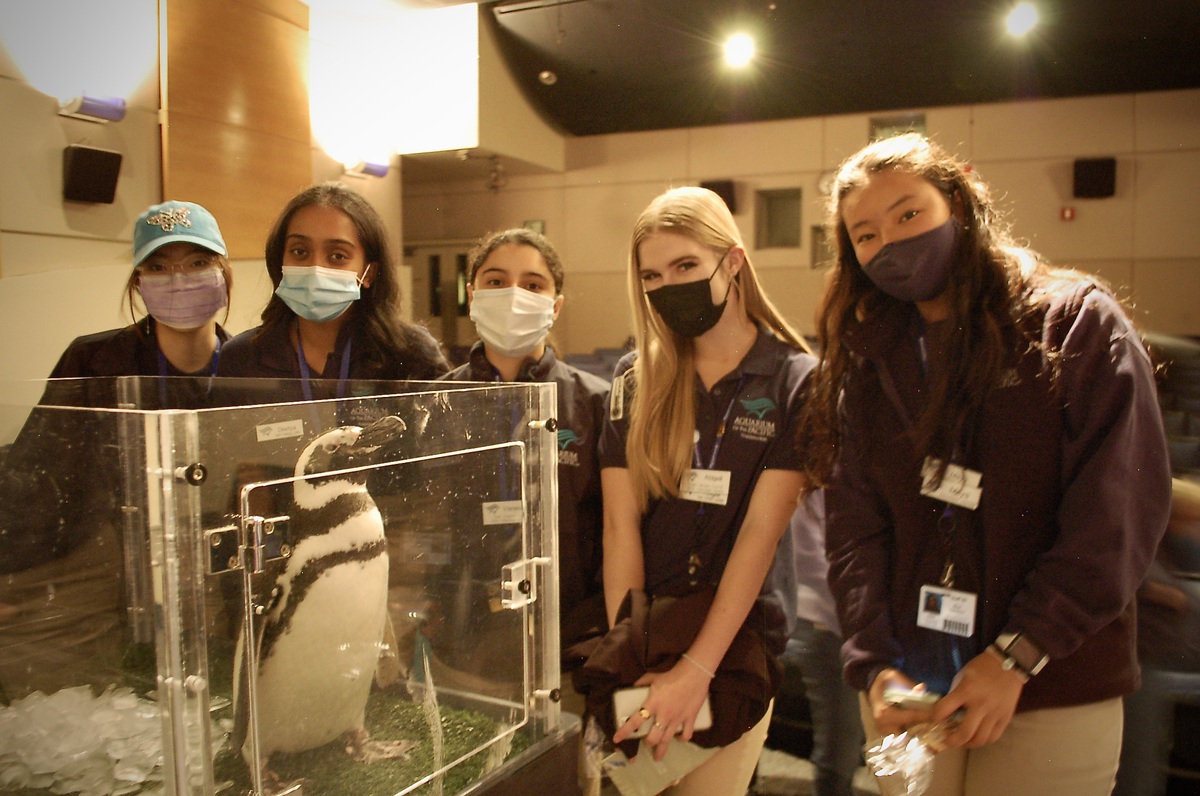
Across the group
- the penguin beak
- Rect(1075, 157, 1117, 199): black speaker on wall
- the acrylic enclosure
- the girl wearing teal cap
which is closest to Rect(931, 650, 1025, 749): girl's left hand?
the acrylic enclosure

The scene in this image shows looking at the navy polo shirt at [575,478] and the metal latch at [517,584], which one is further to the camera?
the navy polo shirt at [575,478]

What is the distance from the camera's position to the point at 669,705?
4.39 feet

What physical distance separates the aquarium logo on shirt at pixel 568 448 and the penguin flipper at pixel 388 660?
75 centimetres

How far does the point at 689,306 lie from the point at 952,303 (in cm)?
45

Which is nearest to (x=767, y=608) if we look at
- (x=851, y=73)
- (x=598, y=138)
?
(x=851, y=73)

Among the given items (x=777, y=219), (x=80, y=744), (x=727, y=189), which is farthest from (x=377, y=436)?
(x=777, y=219)

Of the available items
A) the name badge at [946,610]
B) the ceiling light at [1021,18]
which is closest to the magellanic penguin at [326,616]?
the name badge at [946,610]

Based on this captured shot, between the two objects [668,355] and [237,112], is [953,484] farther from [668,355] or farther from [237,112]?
[237,112]

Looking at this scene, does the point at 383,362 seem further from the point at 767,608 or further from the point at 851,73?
the point at 851,73

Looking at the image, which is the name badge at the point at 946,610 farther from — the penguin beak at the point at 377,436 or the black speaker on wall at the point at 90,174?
the black speaker on wall at the point at 90,174

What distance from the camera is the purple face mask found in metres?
1.34

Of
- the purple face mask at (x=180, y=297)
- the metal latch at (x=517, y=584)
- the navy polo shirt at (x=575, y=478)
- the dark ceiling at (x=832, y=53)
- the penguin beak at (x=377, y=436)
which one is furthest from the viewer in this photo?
the dark ceiling at (x=832, y=53)

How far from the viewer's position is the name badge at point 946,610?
122 centimetres

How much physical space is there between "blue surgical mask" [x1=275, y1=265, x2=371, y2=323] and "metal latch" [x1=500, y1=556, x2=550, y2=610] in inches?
26.7
